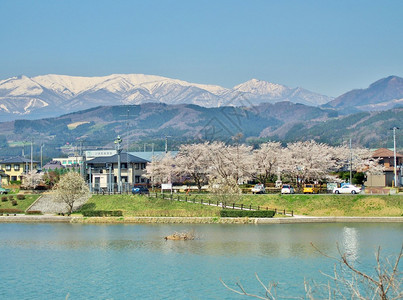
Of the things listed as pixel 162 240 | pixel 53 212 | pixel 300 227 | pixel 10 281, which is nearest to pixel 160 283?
pixel 10 281

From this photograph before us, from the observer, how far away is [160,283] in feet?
98.8

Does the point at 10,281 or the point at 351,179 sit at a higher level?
the point at 351,179

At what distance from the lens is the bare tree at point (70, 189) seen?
200 feet

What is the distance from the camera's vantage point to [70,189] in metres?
61.1

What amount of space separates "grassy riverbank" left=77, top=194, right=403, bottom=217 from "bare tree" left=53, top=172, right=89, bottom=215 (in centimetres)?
196

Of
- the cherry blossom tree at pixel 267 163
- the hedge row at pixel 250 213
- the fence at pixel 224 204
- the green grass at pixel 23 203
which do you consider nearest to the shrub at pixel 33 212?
the green grass at pixel 23 203

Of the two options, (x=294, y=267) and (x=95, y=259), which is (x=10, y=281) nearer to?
(x=95, y=259)

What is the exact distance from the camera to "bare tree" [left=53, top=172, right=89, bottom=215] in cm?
6107

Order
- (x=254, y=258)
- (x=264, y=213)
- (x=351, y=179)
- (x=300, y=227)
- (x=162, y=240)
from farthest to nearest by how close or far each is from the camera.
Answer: (x=351, y=179)
(x=264, y=213)
(x=300, y=227)
(x=162, y=240)
(x=254, y=258)

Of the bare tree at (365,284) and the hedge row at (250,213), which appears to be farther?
the hedge row at (250,213)

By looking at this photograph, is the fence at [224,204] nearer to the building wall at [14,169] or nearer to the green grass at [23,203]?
the green grass at [23,203]

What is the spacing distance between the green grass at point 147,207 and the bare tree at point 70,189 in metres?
1.90

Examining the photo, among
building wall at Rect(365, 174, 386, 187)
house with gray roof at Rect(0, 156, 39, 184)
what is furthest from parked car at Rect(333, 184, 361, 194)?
house with gray roof at Rect(0, 156, 39, 184)

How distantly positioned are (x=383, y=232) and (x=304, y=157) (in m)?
36.7
